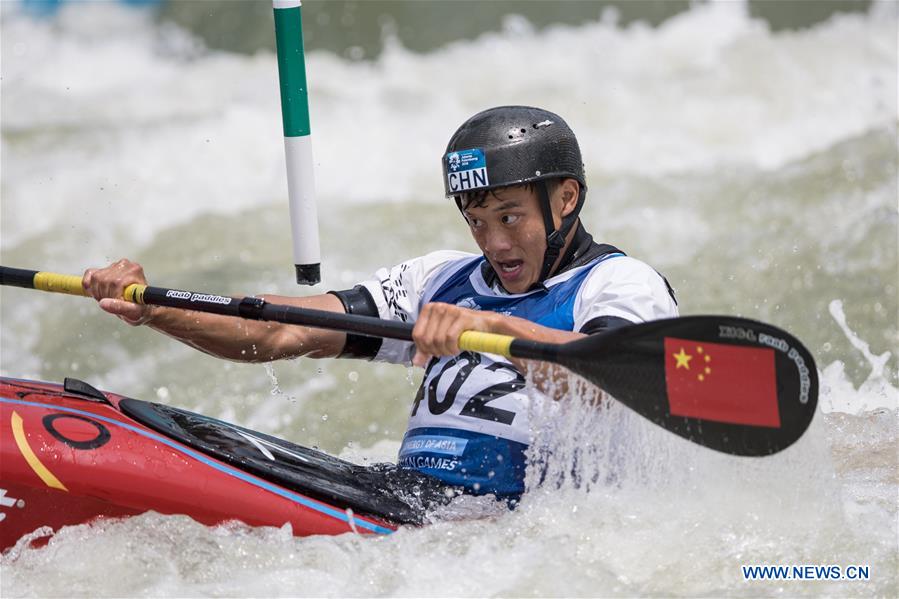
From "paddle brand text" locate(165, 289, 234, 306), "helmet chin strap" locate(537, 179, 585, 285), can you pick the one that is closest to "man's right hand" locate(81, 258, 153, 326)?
"paddle brand text" locate(165, 289, 234, 306)

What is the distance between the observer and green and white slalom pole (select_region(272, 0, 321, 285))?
11.6 feet

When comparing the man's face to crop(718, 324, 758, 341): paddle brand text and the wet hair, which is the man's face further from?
crop(718, 324, 758, 341): paddle brand text

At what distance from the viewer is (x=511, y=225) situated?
315cm

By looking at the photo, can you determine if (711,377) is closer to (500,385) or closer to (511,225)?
(500,385)

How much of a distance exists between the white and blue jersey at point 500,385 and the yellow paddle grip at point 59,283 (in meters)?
1.00

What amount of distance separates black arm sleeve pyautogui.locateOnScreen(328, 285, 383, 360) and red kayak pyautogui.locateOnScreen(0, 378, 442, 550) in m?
0.54

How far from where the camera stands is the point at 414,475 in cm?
316

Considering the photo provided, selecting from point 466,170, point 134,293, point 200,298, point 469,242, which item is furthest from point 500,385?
point 469,242

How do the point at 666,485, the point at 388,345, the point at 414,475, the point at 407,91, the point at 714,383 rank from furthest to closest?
1. the point at 407,91
2. the point at 388,345
3. the point at 414,475
4. the point at 666,485
5. the point at 714,383

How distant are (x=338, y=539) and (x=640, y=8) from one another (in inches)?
432

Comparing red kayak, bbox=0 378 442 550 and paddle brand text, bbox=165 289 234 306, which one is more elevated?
paddle brand text, bbox=165 289 234 306

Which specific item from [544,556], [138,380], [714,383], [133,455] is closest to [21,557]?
[133,455]

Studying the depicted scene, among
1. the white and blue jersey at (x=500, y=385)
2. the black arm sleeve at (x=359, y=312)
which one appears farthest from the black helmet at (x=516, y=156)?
the black arm sleeve at (x=359, y=312)

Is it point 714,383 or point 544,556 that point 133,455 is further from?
point 714,383
